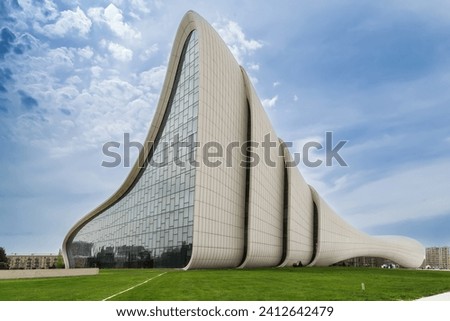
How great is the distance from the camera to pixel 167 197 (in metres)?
38.3

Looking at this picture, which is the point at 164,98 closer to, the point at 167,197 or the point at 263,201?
the point at 167,197

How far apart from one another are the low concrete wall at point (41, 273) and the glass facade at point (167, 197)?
22.8 feet

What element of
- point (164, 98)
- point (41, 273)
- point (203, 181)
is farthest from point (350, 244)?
point (41, 273)

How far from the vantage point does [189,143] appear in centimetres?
3572

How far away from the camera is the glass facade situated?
3470cm

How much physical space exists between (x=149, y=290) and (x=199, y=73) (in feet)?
73.8

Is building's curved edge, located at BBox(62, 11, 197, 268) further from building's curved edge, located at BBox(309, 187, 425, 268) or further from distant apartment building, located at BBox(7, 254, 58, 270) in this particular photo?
distant apartment building, located at BBox(7, 254, 58, 270)

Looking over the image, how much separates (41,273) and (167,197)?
12827 millimetres

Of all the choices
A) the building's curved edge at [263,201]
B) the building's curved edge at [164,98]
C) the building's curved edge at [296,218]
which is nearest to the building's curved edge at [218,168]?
the building's curved edge at [263,201]

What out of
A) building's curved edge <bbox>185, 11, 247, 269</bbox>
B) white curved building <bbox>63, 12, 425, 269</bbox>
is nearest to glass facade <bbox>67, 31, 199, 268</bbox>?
white curved building <bbox>63, 12, 425, 269</bbox>

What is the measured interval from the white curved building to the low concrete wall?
709cm

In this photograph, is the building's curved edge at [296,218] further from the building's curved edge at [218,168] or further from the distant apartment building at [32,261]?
the distant apartment building at [32,261]

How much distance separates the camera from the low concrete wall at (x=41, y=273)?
25438 millimetres
